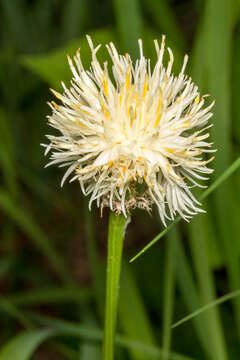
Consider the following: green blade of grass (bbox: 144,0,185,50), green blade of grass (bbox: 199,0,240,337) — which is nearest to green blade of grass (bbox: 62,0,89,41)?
green blade of grass (bbox: 144,0,185,50)

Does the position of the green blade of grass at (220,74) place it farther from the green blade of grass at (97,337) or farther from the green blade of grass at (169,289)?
the green blade of grass at (97,337)

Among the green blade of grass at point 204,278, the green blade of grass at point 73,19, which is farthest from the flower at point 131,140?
the green blade of grass at point 73,19

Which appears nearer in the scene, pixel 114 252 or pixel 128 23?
pixel 114 252

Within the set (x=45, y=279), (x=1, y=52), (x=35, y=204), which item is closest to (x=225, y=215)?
(x=45, y=279)

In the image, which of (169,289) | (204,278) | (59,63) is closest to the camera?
(169,289)

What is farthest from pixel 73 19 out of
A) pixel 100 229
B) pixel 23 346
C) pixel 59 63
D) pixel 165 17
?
pixel 23 346

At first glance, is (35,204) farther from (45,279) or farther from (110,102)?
(110,102)

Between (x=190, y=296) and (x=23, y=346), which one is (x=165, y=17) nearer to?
(x=190, y=296)

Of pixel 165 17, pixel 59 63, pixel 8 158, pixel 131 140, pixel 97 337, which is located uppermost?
pixel 165 17

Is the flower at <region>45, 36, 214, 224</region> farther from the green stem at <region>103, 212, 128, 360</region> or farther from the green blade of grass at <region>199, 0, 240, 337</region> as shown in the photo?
the green blade of grass at <region>199, 0, 240, 337</region>

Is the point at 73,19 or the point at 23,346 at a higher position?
the point at 73,19
